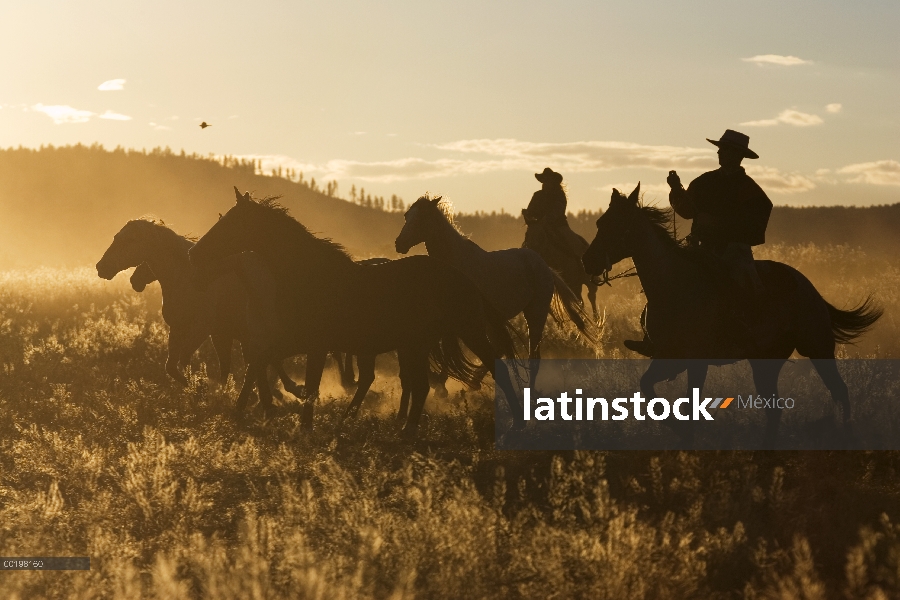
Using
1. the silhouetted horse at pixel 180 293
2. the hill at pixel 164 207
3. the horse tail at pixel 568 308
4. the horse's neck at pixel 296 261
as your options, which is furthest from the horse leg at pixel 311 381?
the hill at pixel 164 207

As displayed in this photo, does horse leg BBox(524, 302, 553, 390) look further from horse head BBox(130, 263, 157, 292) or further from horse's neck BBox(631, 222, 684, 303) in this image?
horse head BBox(130, 263, 157, 292)

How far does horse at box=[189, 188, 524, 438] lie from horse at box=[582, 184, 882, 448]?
159cm

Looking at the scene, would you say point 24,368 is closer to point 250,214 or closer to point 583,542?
point 250,214

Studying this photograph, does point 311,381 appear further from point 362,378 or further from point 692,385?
point 692,385

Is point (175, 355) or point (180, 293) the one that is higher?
point (180, 293)

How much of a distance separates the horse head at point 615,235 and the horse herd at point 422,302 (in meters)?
0.01

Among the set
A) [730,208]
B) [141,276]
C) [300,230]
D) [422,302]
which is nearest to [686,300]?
[730,208]

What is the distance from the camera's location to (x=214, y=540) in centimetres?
658

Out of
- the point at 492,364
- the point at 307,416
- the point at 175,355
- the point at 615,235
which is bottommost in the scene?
the point at 307,416

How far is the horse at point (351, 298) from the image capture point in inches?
376

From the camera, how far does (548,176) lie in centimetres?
1455

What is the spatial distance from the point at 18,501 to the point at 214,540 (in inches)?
97.9

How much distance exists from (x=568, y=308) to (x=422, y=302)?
3743mm

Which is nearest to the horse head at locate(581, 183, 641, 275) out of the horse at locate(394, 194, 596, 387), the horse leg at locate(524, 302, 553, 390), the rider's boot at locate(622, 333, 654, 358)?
the rider's boot at locate(622, 333, 654, 358)
